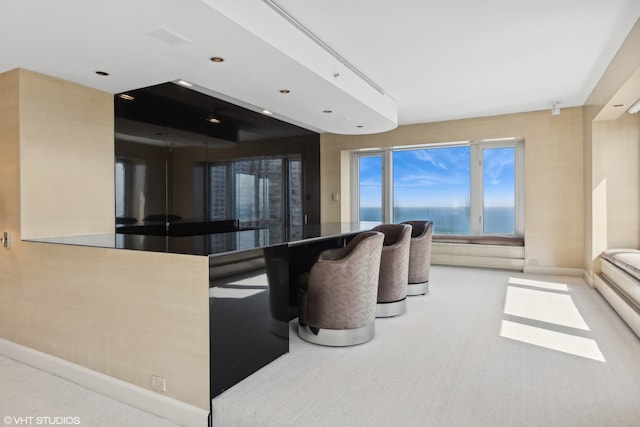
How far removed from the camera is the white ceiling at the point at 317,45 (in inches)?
91.6

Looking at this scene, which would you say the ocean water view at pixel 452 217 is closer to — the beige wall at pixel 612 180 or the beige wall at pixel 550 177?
the beige wall at pixel 550 177

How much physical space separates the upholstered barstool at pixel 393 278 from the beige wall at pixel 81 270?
6.68ft

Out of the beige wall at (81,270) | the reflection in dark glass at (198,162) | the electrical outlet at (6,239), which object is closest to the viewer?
the beige wall at (81,270)

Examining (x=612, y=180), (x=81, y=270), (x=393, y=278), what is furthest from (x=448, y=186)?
(x=81, y=270)

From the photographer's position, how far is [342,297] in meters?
2.89

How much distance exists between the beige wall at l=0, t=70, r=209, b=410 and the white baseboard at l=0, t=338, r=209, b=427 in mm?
37

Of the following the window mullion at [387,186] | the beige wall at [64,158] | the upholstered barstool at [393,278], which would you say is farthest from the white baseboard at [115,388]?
the window mullion at [387,186]

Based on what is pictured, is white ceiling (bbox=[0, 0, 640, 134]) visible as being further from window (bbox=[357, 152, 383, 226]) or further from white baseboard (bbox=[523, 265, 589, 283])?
window (bbox=[357, 152, 383, 226])

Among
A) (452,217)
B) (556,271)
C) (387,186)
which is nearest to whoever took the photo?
(556,271)

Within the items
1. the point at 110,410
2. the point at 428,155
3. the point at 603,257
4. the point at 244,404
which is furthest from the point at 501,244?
the point at 110,410

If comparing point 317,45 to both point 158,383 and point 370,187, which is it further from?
point 370,187

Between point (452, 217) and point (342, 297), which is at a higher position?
point (452, 217)

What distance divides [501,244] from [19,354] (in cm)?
626
